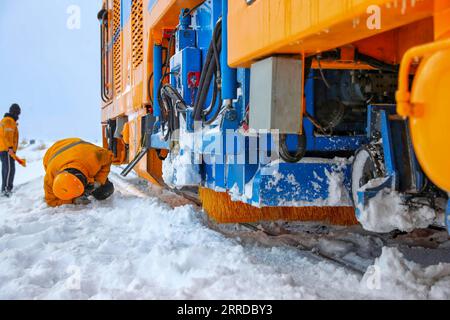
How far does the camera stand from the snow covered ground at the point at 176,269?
2449 mm

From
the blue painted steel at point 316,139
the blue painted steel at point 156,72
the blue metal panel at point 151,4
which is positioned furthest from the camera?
the blue metal panel at point 151,4

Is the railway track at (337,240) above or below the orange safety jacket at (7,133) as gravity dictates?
below

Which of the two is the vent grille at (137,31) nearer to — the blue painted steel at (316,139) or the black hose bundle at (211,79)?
the black hose bundle at (211,79)

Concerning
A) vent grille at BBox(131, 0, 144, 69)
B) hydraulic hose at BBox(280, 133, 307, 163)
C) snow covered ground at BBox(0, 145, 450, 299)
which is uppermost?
vent grille at BBox(131, 0, 144, 69)

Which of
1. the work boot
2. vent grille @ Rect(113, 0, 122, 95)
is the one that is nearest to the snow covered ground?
vent grille @ Rect(113, 0, 122, 95)

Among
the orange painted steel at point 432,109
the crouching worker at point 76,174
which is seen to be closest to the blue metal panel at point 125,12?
the crouching worker at point 76,174

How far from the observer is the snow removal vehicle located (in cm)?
159

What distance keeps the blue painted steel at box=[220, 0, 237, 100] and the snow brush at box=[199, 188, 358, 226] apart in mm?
1119

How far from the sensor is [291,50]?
7.57 ft

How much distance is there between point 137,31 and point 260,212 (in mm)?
3047

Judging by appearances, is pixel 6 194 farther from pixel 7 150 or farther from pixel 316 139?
pixel 316 139

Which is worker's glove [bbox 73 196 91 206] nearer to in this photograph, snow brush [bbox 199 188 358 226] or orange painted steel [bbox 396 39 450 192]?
snow brush [bbox 199 188 358 226]

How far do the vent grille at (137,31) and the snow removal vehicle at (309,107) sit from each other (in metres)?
0.82
